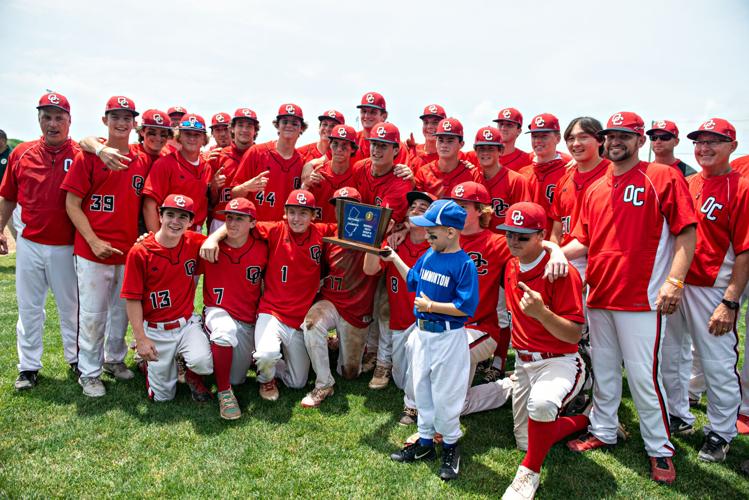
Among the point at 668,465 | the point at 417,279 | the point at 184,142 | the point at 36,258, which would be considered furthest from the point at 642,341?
the point at 36,258

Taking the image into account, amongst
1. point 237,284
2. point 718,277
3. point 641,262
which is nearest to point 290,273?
point 237,284

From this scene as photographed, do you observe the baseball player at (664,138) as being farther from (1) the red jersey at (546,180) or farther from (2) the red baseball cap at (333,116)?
(2) the red baseball cap at (333,116)

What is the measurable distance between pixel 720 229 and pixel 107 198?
19.6 ft

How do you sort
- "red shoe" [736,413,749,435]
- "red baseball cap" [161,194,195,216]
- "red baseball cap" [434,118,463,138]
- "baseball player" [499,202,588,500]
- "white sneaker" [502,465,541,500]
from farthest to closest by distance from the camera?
"red baseball cap" [434,118,463,138], "red baseball cap" [161,194,195,216], "red shoe" [736,413,749,435], "baseball player" [499,202,588,500], "white sneaker" [502,465,541,500]

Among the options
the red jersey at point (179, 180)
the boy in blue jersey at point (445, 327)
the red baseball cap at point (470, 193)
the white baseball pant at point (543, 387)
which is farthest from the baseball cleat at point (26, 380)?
the white baseball pant at point (543, 387)

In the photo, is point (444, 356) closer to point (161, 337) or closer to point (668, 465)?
point (668, 465)

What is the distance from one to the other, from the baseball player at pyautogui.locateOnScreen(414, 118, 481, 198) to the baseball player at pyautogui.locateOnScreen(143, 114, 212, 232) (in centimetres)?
259

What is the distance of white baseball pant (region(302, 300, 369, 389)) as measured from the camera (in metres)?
5.34

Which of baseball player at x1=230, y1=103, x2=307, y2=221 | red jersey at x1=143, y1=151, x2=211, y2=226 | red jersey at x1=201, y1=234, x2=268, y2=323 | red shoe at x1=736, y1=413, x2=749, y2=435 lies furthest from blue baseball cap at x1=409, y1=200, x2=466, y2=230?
red shoe at x1=736, y1=413, x2=749, y2=435

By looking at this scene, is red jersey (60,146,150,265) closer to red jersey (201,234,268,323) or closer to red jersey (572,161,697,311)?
red jersey (201,234,268,323)

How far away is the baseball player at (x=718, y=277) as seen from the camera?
4184mm

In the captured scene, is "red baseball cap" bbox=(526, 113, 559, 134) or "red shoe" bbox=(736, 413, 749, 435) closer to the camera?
"red shoe" bbox=(736, 413, 749, 435)

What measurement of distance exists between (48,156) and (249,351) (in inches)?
118

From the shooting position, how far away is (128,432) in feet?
14.5
